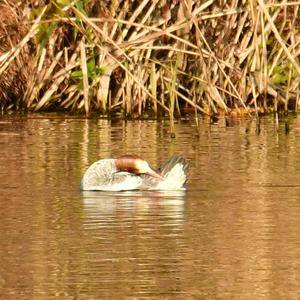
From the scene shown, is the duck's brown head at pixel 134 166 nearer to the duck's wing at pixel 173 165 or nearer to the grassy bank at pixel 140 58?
the duck's wing at pixel 173 165

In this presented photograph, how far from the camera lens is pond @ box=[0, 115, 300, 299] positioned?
779 centimetres

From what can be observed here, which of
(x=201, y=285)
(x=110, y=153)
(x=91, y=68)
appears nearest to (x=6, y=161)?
(x=110, y=153)

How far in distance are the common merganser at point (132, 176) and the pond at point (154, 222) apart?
118 millimetres

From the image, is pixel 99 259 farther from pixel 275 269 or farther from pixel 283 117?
pixel 283 117

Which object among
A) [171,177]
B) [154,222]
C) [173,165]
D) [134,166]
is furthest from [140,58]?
[154,222]

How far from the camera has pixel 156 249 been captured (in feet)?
28.7

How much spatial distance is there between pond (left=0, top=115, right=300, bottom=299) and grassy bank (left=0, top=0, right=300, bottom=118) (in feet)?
5.48

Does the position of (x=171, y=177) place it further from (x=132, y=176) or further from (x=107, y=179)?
(x=107, y=179)

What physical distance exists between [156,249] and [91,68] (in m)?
8.49

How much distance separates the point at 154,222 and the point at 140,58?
724cm

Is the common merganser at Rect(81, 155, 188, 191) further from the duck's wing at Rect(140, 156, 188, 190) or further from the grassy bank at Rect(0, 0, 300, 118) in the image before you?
the grassy bank at Rect(0, 0, 300, 118)

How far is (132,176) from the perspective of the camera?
37.4 ft

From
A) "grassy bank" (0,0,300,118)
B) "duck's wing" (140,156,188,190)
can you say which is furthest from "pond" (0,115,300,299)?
"grassy bank" (0,0,300,118)

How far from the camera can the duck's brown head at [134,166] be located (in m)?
11.4
